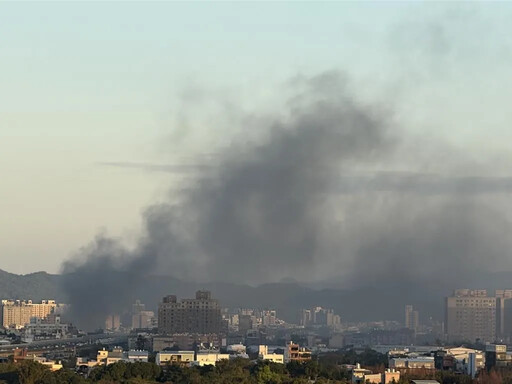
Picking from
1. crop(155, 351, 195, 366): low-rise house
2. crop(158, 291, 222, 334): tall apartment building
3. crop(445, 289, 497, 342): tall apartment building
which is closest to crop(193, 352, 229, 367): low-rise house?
crop(155, 351, 195, 366): low-rise house

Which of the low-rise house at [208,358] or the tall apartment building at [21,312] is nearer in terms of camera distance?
the low-rise house at [208,358]

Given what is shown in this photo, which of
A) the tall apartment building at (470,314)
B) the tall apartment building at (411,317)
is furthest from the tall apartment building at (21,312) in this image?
the tall apartment building at (470,314)

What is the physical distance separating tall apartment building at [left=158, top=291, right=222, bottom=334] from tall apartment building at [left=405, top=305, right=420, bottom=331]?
812 inches

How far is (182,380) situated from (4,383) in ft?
20.7

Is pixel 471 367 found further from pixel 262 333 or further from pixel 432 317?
pixel 432 317

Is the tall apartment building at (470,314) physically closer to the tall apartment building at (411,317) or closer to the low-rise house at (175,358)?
the tall apartment building at (411,317)

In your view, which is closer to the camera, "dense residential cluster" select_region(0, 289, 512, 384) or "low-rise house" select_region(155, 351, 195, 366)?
"dense residential cluster" select_region(0, 289, 512, 384)

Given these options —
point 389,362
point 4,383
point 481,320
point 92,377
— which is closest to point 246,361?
point 389,362

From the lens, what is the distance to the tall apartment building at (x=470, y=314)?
4326 inches

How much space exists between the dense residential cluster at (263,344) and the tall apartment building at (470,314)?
86mm

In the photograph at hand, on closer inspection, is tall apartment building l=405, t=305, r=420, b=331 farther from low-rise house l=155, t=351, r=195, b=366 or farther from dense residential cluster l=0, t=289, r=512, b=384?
low-rise house l=155, t=351, r=195, b=366

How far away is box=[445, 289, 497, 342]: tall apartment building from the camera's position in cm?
10988

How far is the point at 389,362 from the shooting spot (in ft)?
214

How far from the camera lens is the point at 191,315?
103500 millimetres
